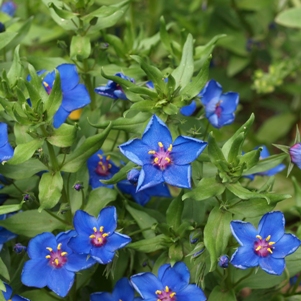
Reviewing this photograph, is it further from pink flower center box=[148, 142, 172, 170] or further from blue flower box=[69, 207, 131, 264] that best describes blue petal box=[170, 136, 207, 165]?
blue flower box=[69, 207, 131, 264]

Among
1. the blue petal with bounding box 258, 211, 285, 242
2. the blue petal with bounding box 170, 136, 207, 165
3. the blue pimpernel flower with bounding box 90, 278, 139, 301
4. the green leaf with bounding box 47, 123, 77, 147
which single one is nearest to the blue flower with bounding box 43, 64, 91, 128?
the green leaf with bounding box 47, 123, 77, 147

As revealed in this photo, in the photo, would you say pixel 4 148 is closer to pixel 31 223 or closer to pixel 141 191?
pixel 31 223

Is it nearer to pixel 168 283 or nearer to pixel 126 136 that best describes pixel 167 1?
pixel 126 136

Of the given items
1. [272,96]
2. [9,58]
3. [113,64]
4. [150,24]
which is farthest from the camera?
[272,96]

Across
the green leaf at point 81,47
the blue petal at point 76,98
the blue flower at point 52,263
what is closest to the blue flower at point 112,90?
the blue petal at point 76,98

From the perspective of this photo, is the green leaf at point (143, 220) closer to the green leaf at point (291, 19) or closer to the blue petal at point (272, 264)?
the blue petal at point (272, 264)

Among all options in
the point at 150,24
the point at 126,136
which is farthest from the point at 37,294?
the point at 150,24
